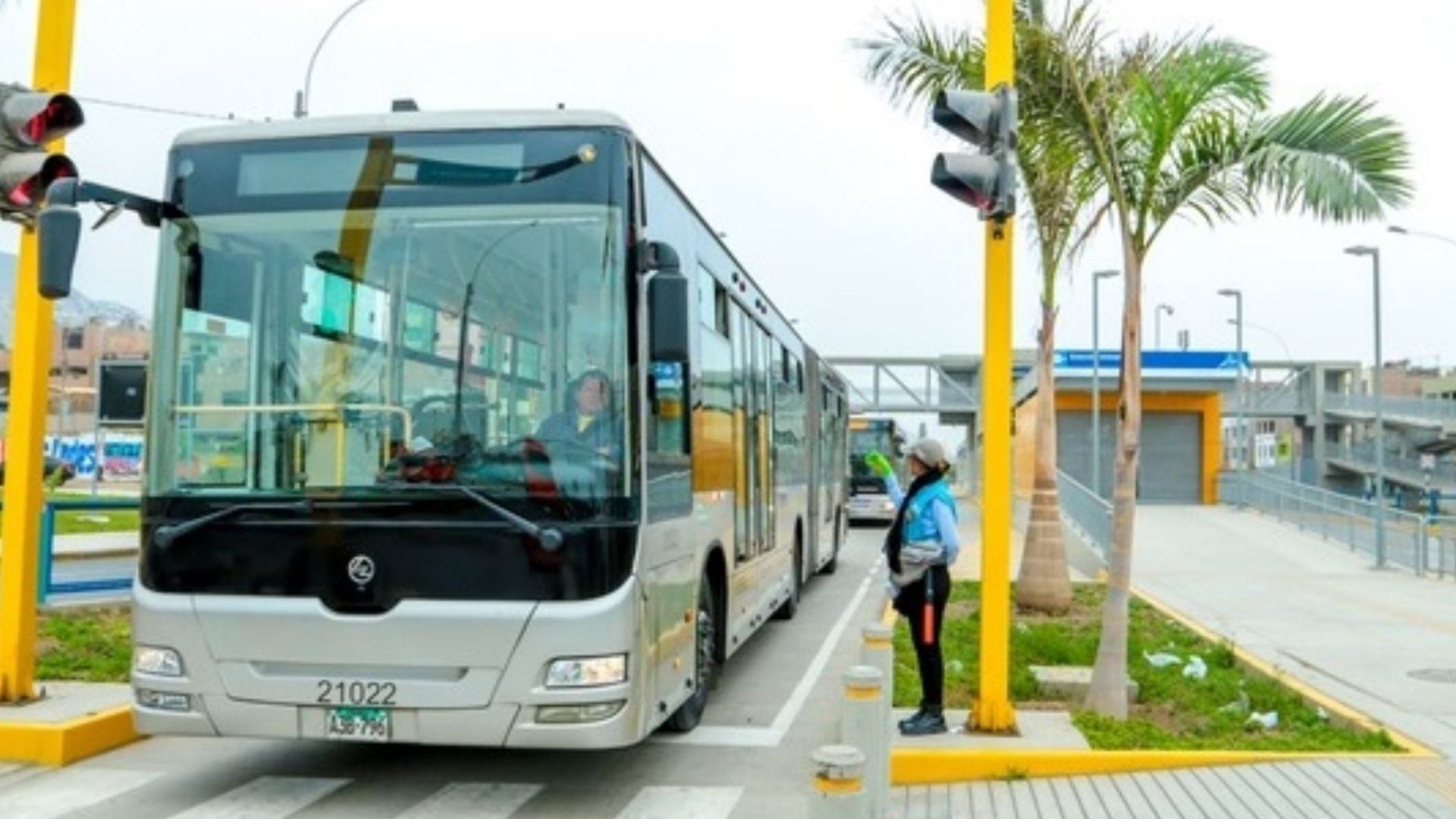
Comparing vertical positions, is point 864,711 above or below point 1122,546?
→ below

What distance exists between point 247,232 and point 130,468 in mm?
56077

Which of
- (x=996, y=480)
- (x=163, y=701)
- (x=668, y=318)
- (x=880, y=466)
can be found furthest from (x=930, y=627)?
(x=163, y=701)

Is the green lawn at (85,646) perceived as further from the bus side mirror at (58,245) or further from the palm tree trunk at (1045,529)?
the palm tree trunk at (1045,529)

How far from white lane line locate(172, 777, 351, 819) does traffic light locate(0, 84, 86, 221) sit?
395cm

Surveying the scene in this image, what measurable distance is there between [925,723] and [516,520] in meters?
2.95

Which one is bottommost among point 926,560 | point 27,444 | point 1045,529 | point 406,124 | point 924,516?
point 1045,529

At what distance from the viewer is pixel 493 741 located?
6.12 metres

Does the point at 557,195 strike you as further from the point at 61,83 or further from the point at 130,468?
the point at 130,468

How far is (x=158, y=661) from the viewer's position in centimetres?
643

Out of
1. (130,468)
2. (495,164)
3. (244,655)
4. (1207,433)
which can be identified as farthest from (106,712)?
(130,468)

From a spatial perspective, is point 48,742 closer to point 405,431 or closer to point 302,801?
point 302,801

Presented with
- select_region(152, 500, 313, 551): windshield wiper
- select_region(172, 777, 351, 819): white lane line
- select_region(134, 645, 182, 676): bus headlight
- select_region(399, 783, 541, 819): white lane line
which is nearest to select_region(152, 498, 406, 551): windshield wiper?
select_region(152, 500, 313, 551): windshield wiper

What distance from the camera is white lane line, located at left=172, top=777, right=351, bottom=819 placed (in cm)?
648

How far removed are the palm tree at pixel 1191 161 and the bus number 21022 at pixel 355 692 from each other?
15.1ft
